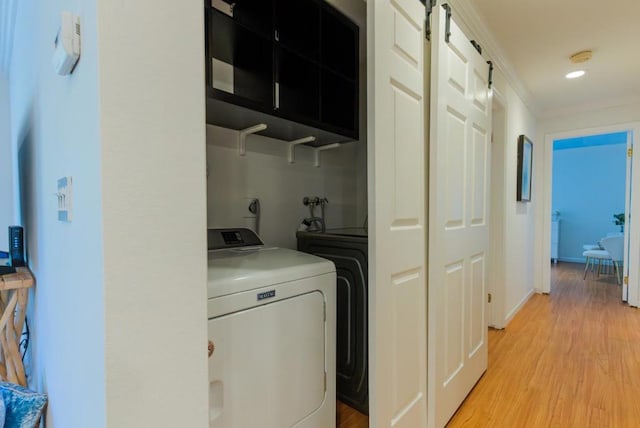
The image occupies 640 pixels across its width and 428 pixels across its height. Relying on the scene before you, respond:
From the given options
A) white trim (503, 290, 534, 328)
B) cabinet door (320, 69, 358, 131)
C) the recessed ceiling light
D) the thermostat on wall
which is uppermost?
the recessed ceiling light

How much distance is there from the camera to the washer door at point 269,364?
0.96 m

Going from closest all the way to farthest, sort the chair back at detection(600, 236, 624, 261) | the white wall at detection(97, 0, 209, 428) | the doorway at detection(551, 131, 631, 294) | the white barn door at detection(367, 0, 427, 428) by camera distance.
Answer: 1. the white wall at detection(97, 0, 209, 428)
2. the white barn door at detection(367, 0, 427, 428)
3. the chair back at detection(600, 236, 624, 261)
4. the doorway at detection(551, 131, 631, 294)

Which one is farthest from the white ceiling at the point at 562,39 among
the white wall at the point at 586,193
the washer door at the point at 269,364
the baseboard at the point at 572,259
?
the baseboard at the point at 572,259

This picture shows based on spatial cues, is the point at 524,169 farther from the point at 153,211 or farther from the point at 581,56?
the point at 153,211

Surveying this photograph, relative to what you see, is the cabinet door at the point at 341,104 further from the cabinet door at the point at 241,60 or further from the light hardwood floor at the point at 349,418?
the light hardwood floor at the point at 349,418

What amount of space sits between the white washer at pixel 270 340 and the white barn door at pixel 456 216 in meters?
0.57

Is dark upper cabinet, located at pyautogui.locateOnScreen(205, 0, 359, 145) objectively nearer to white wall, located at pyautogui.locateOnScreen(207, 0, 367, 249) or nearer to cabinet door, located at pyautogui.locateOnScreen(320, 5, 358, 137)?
cabinet door, located at pyautogui.locateOnScreen(320, 5, 358, 137)

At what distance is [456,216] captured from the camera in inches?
66.6

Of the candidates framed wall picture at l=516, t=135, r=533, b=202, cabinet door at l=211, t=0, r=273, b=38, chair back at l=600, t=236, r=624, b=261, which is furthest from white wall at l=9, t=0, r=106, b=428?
chair back at l=600, t=236, r=624, b=261

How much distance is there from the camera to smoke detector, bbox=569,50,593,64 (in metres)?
2.53

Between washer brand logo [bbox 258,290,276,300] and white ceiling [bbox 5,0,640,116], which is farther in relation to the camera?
white ceiling [bbox 5,0,640,116]

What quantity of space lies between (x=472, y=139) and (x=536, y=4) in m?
0.97

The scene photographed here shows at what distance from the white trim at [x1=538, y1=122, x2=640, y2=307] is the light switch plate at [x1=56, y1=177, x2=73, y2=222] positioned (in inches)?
186

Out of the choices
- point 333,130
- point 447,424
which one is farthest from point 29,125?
point 447,424
